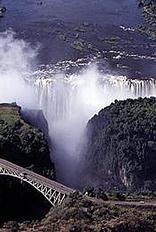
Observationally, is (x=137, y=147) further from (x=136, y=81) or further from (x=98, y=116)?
(x=136, y=81)

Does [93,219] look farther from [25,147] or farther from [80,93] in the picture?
[80,93]

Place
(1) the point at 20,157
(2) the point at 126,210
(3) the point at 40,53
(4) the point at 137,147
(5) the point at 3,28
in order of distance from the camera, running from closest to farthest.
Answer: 1. (2) the point at 126,210
2. (1) the point at 20,157
3. (4) the point at 137,147
4. (3) the point at 40,53
5. (5) the point at 3,28

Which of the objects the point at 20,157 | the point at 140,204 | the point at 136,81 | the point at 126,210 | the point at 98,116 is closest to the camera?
the point at 126,210

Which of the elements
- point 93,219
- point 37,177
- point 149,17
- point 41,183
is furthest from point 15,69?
point 93,219

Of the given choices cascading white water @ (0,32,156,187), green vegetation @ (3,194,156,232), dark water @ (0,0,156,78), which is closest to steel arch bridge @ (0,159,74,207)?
green vegetation @ (3,194,156,232)

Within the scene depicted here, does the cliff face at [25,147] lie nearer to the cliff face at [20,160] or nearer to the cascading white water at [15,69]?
the cliff face at [20,160]

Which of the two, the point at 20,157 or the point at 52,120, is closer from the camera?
the point at 20,157

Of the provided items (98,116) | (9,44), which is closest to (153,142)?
(98,116)

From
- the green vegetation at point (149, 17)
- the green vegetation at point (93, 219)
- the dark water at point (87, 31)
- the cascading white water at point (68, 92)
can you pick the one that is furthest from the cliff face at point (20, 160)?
the green vegetation at point (149, 17)
